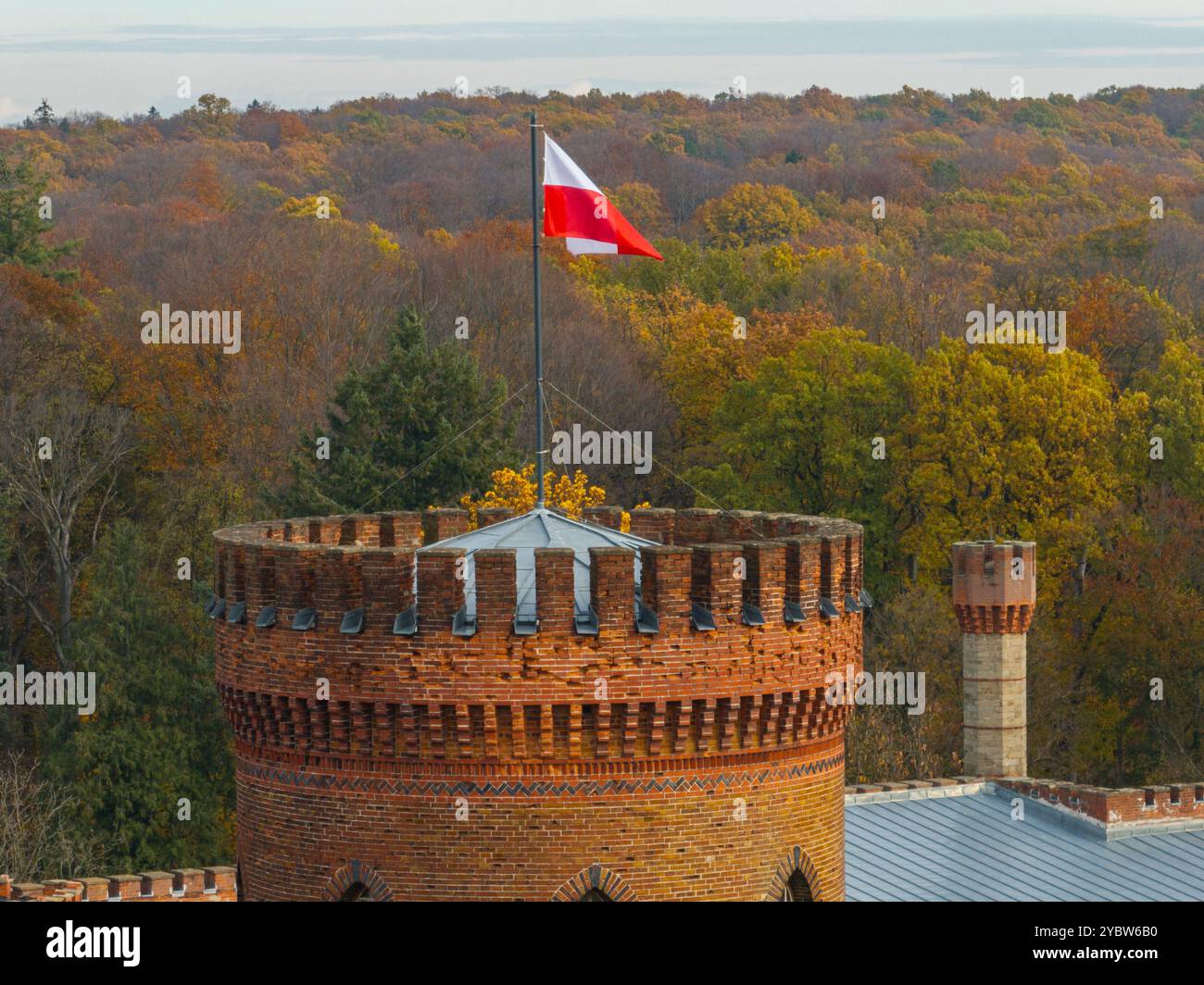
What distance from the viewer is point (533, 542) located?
21.1m

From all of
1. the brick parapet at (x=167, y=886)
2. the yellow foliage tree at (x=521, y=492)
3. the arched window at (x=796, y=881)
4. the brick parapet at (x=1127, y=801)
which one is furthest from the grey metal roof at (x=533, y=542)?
the yellow foliage tree at (x=521, y=492)

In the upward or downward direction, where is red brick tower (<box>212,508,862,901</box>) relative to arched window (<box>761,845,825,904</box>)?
upward

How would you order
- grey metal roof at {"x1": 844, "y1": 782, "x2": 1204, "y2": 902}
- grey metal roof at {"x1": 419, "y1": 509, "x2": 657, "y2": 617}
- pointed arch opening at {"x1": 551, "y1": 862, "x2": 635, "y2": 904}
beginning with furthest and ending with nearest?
grey metal roof at {"x1": 844, "y1": 782, "x2": 1204, "y2": 902} → grey metal roof at {"x1": 419, "y1": 509, "x2": 657, "y2": 617} → pointed arch opening at {"x1": 551, "y1": 862, "x2": 635, "y2": 904}

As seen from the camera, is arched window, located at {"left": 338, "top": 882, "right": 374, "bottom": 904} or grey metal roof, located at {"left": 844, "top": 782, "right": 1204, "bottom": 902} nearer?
arched window, located at {"left": 338, "top": 882, "right": 374, "bottom": 904}

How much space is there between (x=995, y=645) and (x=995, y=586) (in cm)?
137

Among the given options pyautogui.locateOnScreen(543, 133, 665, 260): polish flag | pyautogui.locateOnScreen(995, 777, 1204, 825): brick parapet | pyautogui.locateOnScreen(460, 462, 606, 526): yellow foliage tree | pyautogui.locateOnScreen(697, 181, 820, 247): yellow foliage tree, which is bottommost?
pyautogui.locateOnScreen(995, 777, 1204, 825): brick parapet

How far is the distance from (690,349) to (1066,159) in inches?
3520

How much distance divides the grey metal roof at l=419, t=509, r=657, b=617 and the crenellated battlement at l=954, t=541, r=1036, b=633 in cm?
2017

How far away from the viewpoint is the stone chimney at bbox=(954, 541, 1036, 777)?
4181 centimetres

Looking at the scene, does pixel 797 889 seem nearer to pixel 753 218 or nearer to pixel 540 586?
pixel 540 586

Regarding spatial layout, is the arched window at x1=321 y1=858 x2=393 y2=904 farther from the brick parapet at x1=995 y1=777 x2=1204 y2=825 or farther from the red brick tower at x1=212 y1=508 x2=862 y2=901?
the brick parapet at x1=995 y1=777 x2=1204 y2=825

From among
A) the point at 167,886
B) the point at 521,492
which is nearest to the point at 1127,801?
the point at 167,886

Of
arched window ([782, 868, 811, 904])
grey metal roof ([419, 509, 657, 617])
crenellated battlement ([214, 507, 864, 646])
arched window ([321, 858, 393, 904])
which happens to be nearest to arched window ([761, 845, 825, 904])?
arched window ([782, 868, 811, 904])
